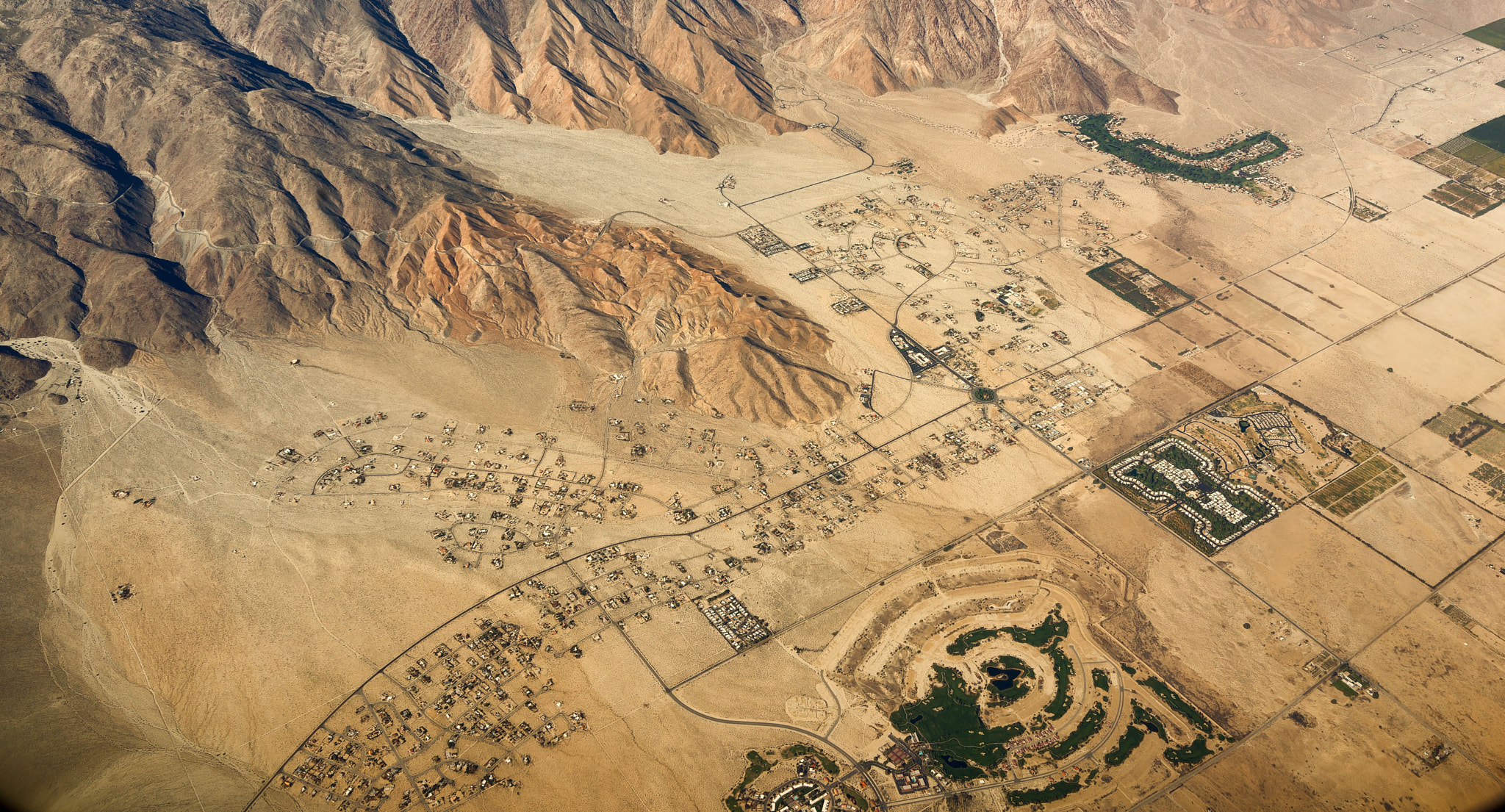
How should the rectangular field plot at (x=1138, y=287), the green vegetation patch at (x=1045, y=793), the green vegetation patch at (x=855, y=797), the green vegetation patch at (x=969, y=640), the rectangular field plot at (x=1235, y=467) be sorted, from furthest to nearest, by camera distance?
the rectangular field plot at (x=1138, y=287), the rectangular field plot at (x=1235, y=467), the green vegetation patch at (x=969, y=640), the green vegetation patch at (x=1045, y=793), the green vegetation patch at (x=855, y=797)

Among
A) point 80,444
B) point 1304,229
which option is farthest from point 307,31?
point 1304,229

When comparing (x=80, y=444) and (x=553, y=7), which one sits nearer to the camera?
(x=80, y=444)

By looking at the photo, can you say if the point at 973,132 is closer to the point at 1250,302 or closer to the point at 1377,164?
the point at 1250,302

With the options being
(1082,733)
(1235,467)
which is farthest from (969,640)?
(1235,467)

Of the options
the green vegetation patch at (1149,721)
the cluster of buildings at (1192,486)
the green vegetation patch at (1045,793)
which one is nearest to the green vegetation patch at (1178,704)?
the green vegetation patch at (1149,721)

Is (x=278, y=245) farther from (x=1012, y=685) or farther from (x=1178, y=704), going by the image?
(x=1178, y=704)

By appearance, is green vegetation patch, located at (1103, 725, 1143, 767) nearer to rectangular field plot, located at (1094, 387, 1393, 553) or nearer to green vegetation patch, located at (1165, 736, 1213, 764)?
green vegetation patch, located at (1165, 736, 1213, 764)

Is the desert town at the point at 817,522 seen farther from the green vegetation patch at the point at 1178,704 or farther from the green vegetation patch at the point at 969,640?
the green vegetation patch at the point at 1178,704
